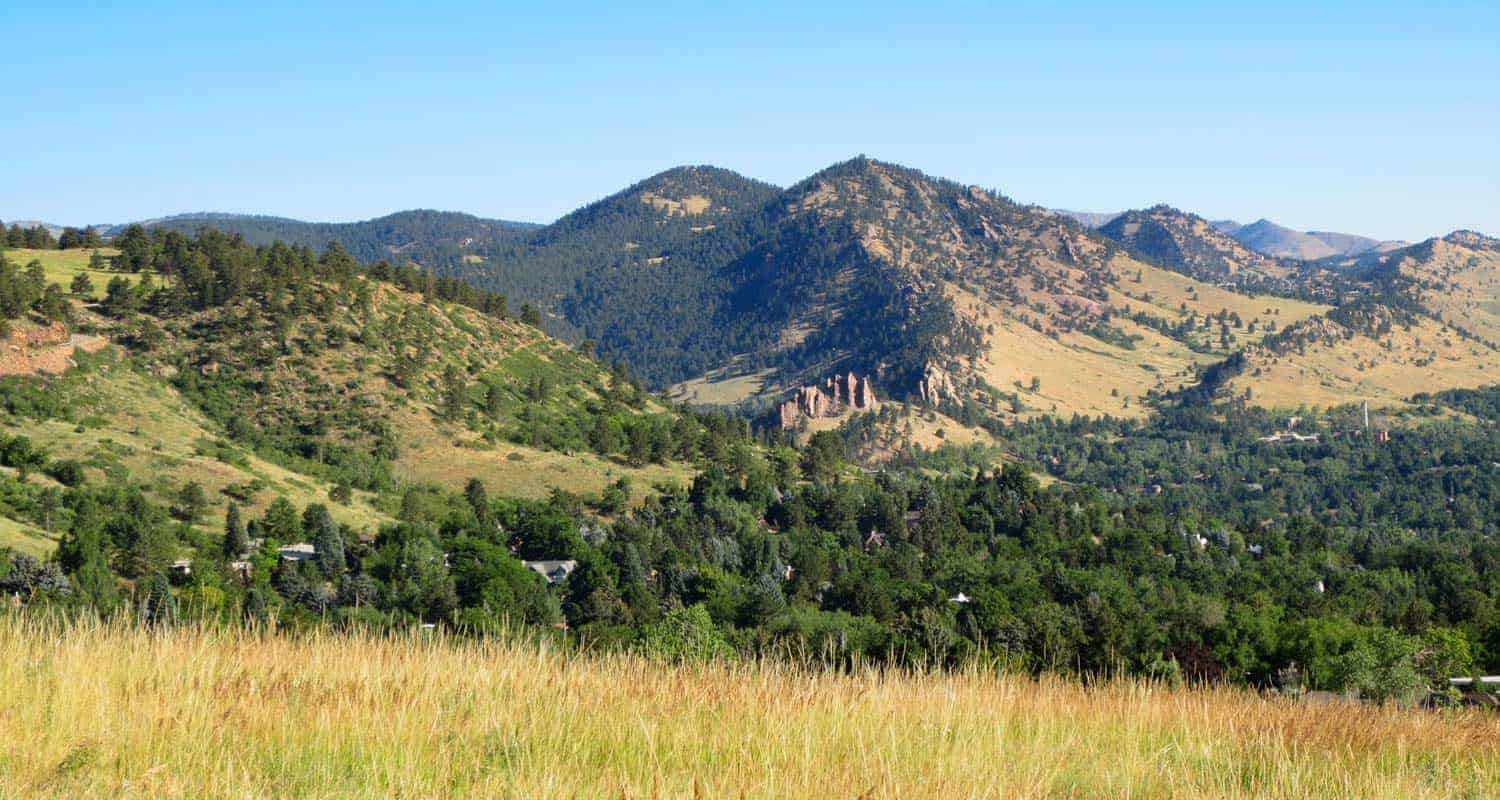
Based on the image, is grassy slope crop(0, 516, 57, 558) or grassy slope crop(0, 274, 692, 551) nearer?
grassy slope crop(0, 516, 57, 558)

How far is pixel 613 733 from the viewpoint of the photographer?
6379mm

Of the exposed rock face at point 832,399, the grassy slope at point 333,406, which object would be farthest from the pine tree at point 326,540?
the exposed rock face at point 832,399

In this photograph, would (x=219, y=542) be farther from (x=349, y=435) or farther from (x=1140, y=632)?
(x=1140, y=632)

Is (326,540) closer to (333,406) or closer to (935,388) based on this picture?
(333,406)

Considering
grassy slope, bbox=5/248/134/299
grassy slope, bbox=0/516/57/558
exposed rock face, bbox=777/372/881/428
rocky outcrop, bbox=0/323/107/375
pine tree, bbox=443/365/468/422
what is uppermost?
grassy slope, bbox=5/248/134/299

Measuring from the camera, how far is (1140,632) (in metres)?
35.6

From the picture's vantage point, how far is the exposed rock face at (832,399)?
186 metres

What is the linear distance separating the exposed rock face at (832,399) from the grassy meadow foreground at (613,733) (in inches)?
6816

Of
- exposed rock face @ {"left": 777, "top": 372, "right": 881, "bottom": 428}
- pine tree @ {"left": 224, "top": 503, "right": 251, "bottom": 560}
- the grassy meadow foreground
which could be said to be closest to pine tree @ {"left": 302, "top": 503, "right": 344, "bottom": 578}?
pine tree @ {"left": 224, "top": 503, "right": 251, "bottom": 560}

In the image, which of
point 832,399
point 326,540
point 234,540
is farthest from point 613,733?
point 832,399

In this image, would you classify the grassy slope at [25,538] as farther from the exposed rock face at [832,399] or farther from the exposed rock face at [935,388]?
the exposed rock face at [935,388]

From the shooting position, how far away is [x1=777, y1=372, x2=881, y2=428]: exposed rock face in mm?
185875

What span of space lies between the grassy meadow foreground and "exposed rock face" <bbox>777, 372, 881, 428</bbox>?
17312 centimetres

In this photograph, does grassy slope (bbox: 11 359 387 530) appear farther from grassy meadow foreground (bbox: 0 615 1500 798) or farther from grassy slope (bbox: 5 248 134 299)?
grassy meadow foreground (bbox: 0 615 1500 798)
